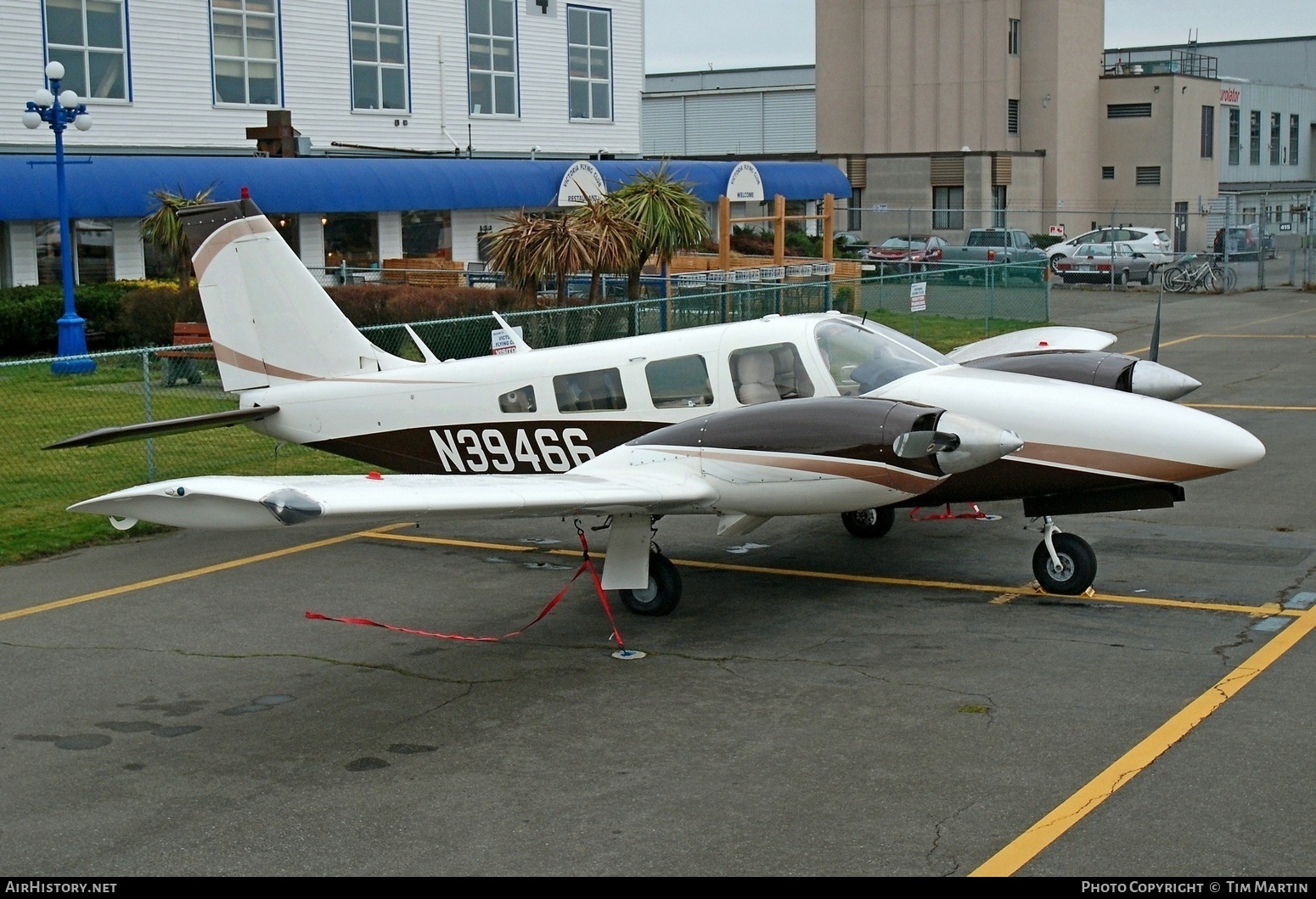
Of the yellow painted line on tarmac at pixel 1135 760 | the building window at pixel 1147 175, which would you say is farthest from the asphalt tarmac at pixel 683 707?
the building window at pixel 1147 175

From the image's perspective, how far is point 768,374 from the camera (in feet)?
38.2

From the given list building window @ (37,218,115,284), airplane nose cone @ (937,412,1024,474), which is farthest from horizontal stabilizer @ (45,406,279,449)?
building window @ (37,218,115,284)

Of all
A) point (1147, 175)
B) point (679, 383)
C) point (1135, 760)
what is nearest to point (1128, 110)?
→ point (1147, 175)

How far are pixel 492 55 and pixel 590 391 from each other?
3545 cm

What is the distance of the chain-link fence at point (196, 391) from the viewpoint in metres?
15.3

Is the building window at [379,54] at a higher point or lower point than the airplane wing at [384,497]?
higher

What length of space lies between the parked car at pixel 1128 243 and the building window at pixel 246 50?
77.8 feet

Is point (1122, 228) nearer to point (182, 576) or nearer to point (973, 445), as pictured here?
point (973, 445)

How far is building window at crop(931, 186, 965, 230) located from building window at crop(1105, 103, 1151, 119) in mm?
9830

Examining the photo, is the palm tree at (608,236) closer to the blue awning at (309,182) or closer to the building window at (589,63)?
the blue awning at (309,182)

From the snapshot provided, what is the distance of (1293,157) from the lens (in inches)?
3103

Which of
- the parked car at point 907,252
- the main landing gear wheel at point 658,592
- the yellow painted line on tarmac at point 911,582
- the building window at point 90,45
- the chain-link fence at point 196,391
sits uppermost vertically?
the building window at point 90,45

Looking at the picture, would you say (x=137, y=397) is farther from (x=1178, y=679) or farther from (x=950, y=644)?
(x=1178, y=679)

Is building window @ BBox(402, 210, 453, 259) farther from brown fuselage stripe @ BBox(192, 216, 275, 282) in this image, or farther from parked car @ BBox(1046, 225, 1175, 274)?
brown fuselage stripe @ BBox(192, 216, 275, 282)
